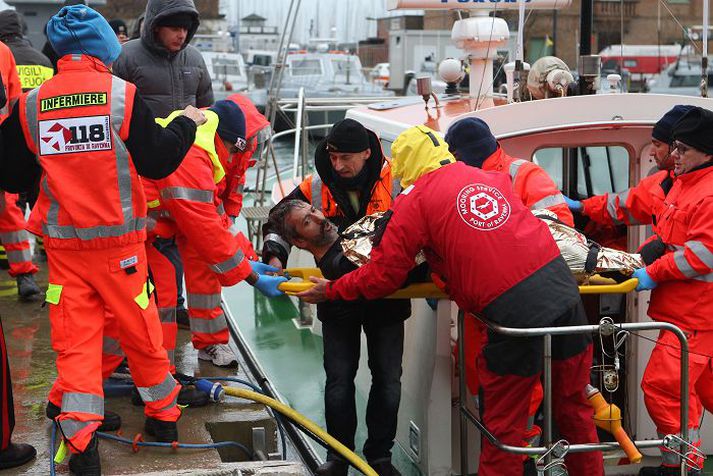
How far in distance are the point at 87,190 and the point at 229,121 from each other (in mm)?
1245

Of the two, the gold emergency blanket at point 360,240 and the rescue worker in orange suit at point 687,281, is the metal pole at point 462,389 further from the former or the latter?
the rescue worker in orange suit at point 687,281

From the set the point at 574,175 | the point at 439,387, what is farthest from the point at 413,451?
the point at 574,175

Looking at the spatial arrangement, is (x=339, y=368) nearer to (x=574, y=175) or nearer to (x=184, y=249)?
(x=184, y=249)

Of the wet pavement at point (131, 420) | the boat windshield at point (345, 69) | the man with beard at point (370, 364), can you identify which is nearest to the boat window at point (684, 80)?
the boat windshield at point (345, 69)

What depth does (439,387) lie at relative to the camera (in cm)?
489

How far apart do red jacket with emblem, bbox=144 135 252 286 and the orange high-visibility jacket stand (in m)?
0.68

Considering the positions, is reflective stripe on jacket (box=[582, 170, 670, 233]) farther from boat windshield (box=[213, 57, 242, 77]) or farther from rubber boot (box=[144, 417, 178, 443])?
boat windshield (box=[213, 57, 242, 77])

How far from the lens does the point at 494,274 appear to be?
3.89 metres

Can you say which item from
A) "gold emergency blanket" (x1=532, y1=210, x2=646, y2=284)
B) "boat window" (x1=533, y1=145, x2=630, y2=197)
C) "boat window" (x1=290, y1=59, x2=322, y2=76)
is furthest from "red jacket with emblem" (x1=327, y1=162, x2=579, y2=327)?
"boat window" (x1=290, y1=59, x2=322, y2=76)

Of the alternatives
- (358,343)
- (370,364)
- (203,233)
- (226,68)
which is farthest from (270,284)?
(226,68)

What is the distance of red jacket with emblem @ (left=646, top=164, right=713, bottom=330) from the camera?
4.44 meters

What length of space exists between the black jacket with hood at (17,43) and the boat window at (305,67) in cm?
2911

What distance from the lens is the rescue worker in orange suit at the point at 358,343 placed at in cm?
472

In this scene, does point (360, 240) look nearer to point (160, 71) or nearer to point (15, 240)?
point (160, 71)
